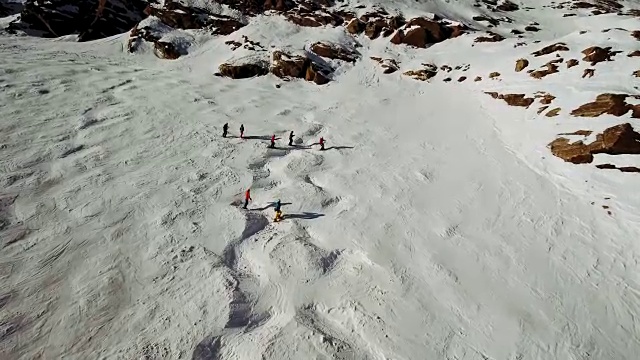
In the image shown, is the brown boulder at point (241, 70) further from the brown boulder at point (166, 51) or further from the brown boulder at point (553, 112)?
the brown boulder at point (553, 112)

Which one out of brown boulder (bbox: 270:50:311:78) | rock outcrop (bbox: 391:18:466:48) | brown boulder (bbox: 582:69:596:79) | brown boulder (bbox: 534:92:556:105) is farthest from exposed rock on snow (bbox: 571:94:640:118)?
brown boulder (bbox: 270:50:311:78)

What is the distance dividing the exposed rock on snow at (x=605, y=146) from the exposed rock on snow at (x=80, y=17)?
45.5 metres

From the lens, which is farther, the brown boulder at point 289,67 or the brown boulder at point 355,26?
the brown boulder at point 355,26

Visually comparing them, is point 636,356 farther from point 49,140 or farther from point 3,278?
point 49,140

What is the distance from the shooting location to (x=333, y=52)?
38750 millimetres

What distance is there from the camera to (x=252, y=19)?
45656mm

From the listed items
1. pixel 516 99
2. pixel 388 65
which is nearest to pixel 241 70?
pixel 388 65

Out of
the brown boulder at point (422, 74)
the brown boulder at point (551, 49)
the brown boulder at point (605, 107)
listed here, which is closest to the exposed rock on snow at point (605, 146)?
the brown boulder at point (605, 107)

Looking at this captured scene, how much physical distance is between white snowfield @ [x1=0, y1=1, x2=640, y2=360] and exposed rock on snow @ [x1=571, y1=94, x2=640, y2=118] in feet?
1.72

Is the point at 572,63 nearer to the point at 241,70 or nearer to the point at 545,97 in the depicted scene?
the point at 545,97

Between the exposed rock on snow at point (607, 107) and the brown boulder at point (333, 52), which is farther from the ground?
the brown boulder at point (333, 52)

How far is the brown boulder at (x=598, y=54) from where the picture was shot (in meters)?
27.0

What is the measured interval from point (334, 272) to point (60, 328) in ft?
27.9

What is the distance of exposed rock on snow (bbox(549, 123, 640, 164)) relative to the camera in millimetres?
18859
